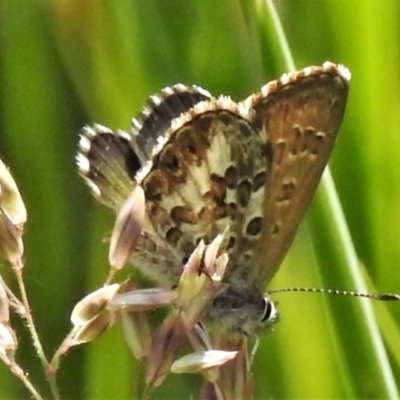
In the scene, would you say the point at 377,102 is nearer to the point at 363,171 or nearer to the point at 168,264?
the point at 363,171

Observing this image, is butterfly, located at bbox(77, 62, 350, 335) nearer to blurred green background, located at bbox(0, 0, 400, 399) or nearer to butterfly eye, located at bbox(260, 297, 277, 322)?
butterfly eye, located at bbox(260, 297, 277, 322)

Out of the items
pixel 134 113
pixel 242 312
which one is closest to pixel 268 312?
pixel 242 312

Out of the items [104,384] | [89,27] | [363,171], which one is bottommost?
[104,384]

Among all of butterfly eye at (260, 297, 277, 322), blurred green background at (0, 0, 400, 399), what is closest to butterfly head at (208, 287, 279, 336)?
butterfly eye at (260, 297, 277, 322)

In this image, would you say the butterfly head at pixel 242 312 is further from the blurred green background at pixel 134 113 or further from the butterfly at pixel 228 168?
the blurred green background at pixel 134 113

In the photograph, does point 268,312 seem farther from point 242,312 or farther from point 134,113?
point 134,113

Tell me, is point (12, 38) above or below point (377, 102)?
above

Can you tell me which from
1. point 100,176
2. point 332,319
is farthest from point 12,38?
point 332,319
